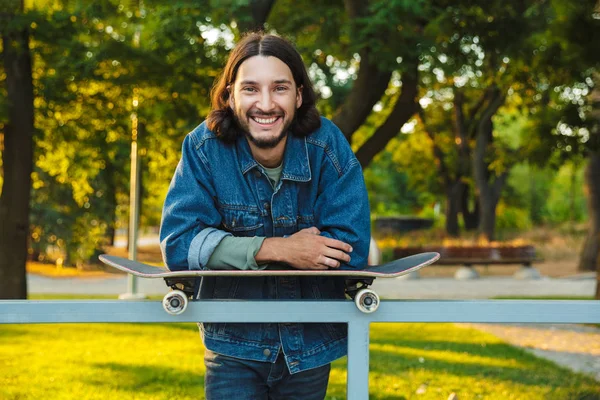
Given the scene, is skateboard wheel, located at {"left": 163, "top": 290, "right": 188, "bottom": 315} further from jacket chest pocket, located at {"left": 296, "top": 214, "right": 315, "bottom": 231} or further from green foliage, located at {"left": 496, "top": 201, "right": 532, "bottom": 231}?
green foliage, located at {"left": 496, "top": 201, "right": 532, "bottom": 231}

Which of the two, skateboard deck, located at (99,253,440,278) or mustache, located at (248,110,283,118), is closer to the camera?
skateboard deck, located at (99,253,440,278)

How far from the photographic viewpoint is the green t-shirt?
82.4 inches

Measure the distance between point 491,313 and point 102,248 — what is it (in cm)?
2576

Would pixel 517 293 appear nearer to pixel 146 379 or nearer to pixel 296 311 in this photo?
pixel 146 379

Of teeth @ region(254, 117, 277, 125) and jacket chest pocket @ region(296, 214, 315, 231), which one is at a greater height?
teeth @ region(254, 117, 277, 125)

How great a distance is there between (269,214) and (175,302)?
44 centimetres

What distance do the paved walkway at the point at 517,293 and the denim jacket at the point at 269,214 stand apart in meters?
4.76

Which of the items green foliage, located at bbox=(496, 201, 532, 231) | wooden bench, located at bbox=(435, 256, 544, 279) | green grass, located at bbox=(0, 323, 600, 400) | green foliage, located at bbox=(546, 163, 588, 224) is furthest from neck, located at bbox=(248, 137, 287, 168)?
green foliage, located at bbox=(546, 163, 588, 224)

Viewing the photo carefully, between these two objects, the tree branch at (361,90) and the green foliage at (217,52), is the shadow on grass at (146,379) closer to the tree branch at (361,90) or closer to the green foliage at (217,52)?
the tree branch at (361,90)

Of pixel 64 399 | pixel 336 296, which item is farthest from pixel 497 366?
pixel 336 296

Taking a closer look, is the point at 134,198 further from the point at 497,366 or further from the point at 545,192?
the point at 545,192

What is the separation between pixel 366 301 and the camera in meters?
2.00

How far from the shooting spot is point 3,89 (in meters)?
10.3

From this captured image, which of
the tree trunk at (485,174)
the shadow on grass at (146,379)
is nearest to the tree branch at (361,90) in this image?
the shadow on grass at (146,379)
